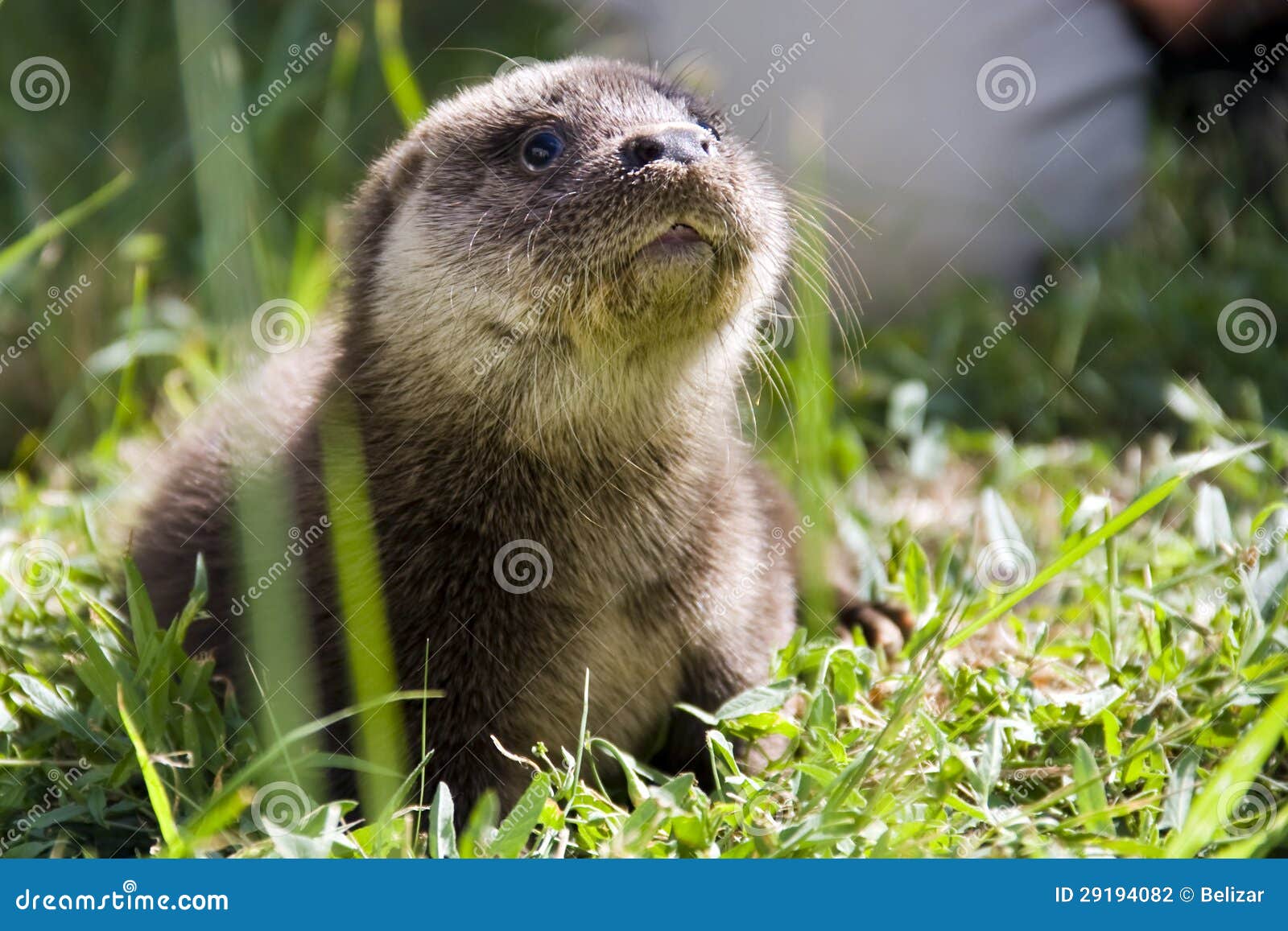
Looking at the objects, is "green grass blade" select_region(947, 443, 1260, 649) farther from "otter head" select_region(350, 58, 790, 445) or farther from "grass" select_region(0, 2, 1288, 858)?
"otter head" select_region(350, 58, 790, 445)

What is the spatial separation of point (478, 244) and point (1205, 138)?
13.2ft

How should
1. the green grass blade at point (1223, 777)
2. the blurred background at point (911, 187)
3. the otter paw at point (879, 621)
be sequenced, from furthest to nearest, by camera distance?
1. the blurred background at point (911, 187)
2. the otter paw at point (879, 621)
3. the green grass blade at point (1223, 777)

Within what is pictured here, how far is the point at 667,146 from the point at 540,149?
0.36 metres

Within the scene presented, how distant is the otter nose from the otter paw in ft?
4.55

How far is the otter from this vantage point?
2.57 meters

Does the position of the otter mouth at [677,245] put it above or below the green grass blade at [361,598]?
above

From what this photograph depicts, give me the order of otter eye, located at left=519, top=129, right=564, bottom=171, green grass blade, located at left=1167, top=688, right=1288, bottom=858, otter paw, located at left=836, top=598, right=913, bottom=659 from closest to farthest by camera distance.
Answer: green grass blade, located at left=1167, top=688, right=1288, bottom=858, otter eye, located at left=519, top=129, right=564, bottom=171, otter paw, located at left=836, top=598, right=913, bottom=659

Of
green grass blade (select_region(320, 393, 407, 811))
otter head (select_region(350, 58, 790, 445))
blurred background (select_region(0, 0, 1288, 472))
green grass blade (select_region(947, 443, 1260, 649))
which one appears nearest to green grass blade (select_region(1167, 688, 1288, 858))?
green grass blade (select_region(947, 443, 1260, 649))

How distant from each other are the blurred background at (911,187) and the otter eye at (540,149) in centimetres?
188

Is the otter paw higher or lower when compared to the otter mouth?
lower

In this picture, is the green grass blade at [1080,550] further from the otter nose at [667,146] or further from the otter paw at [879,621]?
the otter nose at [667,146]

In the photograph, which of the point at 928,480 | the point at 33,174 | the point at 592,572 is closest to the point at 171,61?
the point at 33,174

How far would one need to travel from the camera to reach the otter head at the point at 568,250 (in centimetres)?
252

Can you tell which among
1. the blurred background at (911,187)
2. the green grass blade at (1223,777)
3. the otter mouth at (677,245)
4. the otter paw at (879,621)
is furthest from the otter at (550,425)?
the blurred background at (911,187)
